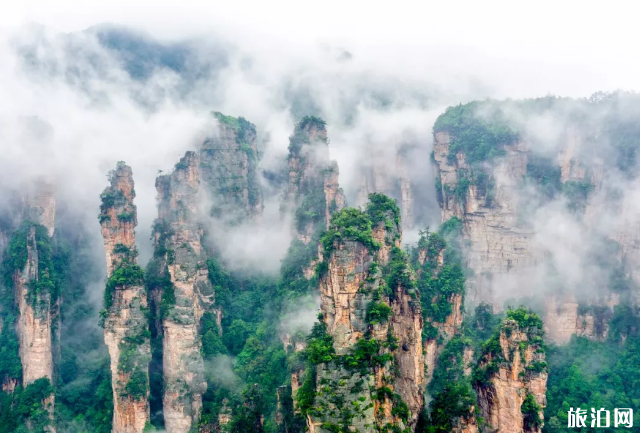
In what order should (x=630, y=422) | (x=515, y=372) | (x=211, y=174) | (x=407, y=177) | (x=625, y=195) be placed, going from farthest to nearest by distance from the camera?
(x=407, y=177)
(x=211, y=174)
(x=625, y=195)
(x=630, y=422)
(x=515, y=372)

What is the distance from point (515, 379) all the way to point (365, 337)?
26.7ft

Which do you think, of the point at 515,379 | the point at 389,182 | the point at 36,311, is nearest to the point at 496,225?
the point at 389,182

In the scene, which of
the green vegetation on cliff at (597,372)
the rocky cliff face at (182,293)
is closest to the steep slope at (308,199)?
the rocky cliff face at (182,293)

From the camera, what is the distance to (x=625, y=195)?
155ft

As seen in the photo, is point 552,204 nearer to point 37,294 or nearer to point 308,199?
point 308,199

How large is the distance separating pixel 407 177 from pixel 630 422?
2894 centimetres

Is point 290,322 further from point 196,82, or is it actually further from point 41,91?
point 196,82

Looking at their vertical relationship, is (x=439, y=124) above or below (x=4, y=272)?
above

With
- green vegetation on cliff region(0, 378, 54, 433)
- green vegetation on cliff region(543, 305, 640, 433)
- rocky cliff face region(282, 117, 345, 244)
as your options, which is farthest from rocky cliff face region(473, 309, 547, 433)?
green vegetation on cliff region(0, 378, 54, 433)

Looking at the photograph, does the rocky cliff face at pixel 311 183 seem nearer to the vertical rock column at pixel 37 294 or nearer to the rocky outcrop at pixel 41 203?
the rocky outcrop at pixel 41 203

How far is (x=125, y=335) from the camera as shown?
3828cm

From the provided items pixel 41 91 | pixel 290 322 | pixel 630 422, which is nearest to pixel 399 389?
pixel 290 322

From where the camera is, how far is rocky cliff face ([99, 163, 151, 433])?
37.6 meters

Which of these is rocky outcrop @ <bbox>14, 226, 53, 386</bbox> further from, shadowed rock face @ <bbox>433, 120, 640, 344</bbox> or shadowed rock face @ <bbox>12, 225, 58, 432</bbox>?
shadowed rock face @ <bbox>433, 120, 640, 344</bbox>
